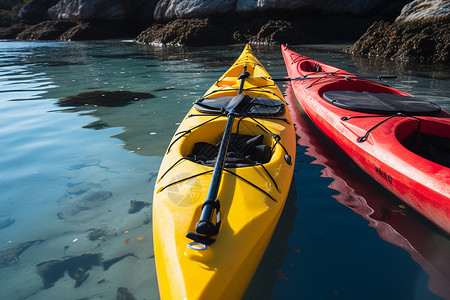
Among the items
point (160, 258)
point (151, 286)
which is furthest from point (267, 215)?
point (151, 286)

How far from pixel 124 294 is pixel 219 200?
860 millimetres

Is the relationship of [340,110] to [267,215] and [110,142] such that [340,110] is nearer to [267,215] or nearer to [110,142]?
[267,215]

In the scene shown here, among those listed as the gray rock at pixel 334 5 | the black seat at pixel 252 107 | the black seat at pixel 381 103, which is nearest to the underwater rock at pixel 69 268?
the black seat at pixel 252 107

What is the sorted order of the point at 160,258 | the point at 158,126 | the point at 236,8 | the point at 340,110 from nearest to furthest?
the point at 160,258 < the point at 340,110 < the point at 158,126 < the point at 236,8

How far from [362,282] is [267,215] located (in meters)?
0.76

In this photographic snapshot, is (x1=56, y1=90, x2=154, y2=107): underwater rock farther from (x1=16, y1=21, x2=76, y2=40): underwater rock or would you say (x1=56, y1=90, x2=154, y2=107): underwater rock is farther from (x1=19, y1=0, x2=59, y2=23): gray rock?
(x1=19, y1=0, x2=59, y2=23): gray rock

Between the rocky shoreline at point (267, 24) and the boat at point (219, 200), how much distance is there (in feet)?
26.7

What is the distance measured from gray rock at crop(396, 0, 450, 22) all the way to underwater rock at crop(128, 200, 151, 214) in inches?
424

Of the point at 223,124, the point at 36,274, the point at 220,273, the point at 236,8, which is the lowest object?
the point at 36,274

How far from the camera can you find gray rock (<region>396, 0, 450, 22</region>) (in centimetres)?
927

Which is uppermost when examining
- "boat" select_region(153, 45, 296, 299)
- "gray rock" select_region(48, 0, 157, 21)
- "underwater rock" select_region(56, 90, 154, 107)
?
"gray rock" select_region(48, 0, 157, 21)

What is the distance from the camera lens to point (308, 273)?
2029 millimetres

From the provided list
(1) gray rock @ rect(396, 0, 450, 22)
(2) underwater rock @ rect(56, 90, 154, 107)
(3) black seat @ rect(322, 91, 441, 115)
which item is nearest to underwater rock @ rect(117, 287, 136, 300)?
(3) black seat @ rect(322, 91, 441, 115)

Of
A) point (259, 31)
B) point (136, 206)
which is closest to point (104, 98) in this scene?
point (136, 206)
